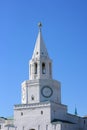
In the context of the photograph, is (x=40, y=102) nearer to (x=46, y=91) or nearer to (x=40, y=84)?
(x=46, y=91)

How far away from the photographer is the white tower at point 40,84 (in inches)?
2559

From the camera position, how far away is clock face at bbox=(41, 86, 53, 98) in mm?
65188

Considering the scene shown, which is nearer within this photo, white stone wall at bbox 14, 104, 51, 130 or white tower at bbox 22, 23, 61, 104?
white stone wall at bbox 14, 104, 51, 130

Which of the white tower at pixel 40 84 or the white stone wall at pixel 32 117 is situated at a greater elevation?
the white tower at pixel 40 84

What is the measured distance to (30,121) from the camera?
65.2m

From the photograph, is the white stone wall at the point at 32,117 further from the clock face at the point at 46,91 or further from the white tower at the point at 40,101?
the clock face at the point at 46,91

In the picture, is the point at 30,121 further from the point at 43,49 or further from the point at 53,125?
the point at 43,49

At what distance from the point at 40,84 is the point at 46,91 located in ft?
4.62

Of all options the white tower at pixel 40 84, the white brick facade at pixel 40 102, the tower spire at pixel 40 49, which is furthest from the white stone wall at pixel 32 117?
the tower spire at pixel 40 49

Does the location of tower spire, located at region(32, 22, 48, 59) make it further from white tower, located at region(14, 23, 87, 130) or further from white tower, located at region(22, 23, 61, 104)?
white tower, located at region(22, 23, 61, 104)

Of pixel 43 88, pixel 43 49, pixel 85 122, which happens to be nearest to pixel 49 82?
pixel 43 88

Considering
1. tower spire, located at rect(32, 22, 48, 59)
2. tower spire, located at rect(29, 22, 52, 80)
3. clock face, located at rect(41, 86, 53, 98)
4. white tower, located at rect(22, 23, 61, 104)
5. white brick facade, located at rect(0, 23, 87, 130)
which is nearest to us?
white brick facade, located at rect(0, 23, 87, 130)

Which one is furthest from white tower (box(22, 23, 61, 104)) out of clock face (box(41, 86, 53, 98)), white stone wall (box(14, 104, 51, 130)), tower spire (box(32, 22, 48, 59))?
white stone wall (box(14, 104, 51, 130))

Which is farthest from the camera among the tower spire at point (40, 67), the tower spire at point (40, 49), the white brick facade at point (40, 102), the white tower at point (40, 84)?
the tower spire at point (40, 49)
